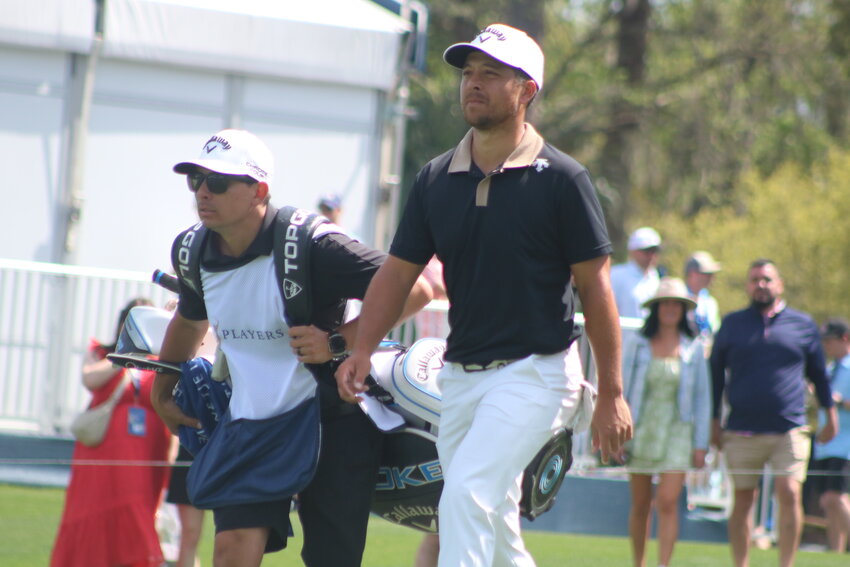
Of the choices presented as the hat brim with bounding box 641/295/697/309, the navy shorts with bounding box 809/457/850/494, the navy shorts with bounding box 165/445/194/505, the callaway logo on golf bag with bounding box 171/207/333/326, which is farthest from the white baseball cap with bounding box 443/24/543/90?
the navy shorts with bounding box 809/457/850/494

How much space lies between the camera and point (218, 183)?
4832 mm

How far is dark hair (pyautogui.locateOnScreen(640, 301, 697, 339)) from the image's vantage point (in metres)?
9.01

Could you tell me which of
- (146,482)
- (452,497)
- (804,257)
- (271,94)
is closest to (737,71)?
(804,257)

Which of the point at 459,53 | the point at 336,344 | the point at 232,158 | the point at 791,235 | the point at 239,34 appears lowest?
the point at 336,344

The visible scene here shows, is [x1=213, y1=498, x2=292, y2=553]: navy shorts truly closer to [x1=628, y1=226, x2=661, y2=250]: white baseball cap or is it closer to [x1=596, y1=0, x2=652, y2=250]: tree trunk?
[x1=628, y1=226, x2=661, y2=250]: white baseball cap

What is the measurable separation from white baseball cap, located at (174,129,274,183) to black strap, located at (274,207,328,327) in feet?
0.72

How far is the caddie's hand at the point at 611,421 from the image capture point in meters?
4.46

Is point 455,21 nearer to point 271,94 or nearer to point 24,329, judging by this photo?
point 271,94

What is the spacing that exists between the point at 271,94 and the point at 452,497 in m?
7.70

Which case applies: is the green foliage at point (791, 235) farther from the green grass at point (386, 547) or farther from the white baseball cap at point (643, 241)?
the green grass at point (386, 547)

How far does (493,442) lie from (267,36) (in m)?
7.51

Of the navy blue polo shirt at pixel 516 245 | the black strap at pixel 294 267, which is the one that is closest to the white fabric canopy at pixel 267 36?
the black strap at pixel 294 267

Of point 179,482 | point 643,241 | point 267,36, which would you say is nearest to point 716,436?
point 643,241

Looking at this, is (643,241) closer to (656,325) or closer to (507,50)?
(656,325)
